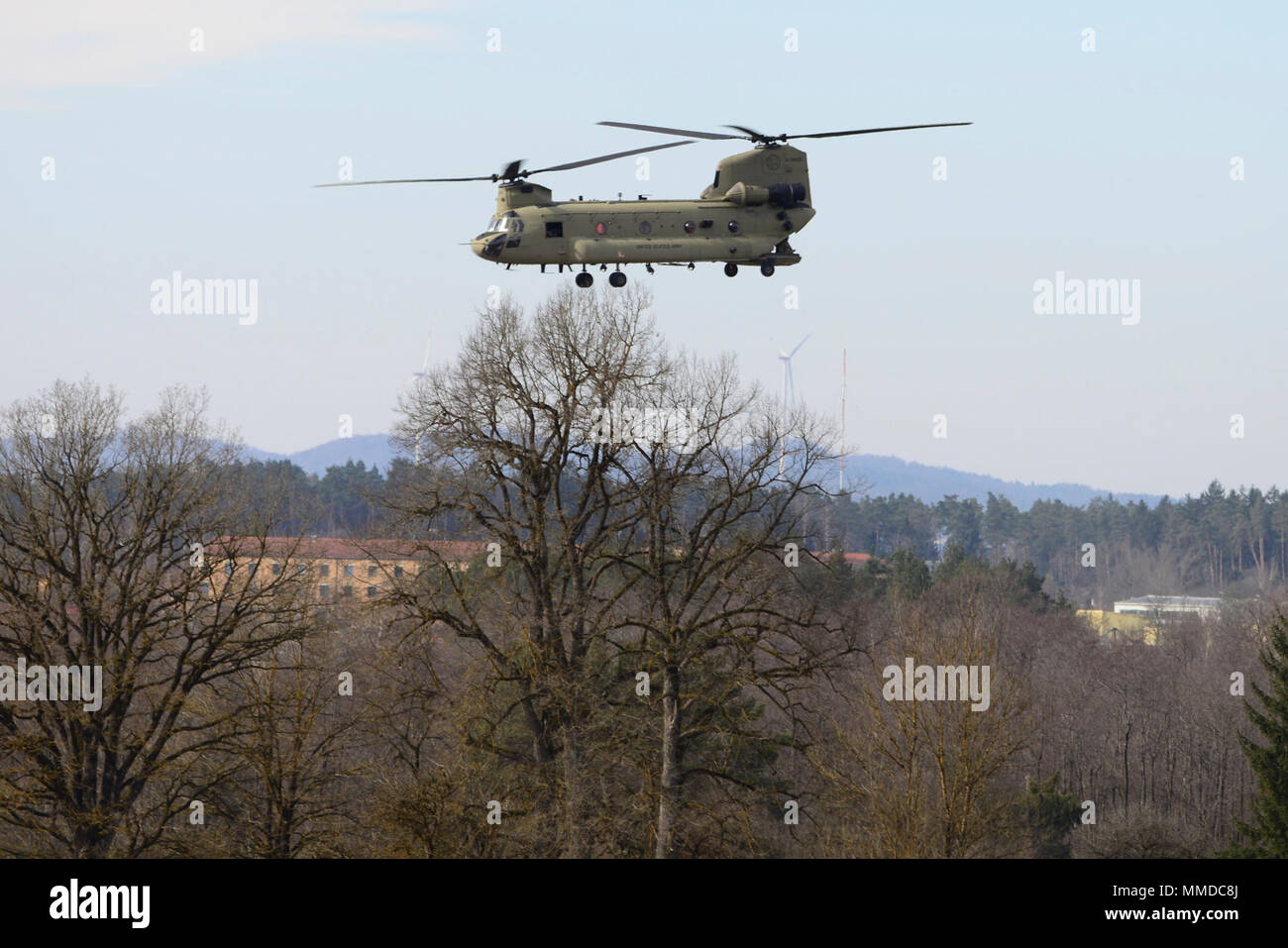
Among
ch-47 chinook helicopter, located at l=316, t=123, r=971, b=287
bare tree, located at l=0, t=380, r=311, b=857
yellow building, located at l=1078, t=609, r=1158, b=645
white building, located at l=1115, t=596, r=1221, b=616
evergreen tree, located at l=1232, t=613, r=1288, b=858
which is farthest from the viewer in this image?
white building, located at l=1115, t=596, r=1221, b=616

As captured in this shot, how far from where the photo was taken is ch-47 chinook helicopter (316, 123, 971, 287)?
132 feet

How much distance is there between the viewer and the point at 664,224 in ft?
132

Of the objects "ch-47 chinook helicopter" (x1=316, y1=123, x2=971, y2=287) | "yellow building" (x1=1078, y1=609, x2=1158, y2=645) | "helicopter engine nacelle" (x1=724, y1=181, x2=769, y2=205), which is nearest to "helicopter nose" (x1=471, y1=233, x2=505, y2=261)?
"ch-47 chinook helicopter" (x1=316, y1=123, x2=971, y2=287)

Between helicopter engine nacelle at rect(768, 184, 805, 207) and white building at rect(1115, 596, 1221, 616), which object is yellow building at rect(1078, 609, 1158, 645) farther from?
helicopter engine nacelle at rect(768, 184, 805, 207)

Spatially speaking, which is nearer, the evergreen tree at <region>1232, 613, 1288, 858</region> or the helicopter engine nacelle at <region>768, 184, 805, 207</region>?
the helicopter engine nacelle at <region>768, 184, 805, 207</region>

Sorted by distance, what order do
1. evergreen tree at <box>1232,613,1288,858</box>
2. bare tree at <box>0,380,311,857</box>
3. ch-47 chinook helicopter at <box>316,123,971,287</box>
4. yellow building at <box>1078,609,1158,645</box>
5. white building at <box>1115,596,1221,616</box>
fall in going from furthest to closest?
white building at <box>1115,596,1221,616</box>, yellow building at <box>1078,609,1158,645</box>, evergreen tree at <box>1232,613,1288,858</box>, ch-47 chinook helicopter at <box>316,123,971,287</box>, bare tree at <box>0,380,311,857</box>

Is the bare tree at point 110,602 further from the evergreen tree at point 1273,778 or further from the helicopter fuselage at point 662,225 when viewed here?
the evergreen tree at point 1273,778

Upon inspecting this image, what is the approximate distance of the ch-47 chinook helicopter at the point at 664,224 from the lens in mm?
40250

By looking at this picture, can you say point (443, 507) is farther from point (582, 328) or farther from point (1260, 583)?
point (1260, 583)

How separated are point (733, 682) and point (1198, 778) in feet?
165

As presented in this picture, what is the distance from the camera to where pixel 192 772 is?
38906 mm

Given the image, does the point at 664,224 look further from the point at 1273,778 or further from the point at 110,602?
the point at 1273,778

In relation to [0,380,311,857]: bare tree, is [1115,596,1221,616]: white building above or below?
below

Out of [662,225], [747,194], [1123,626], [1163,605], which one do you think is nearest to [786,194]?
[747,194]
